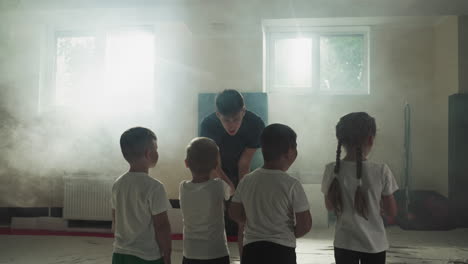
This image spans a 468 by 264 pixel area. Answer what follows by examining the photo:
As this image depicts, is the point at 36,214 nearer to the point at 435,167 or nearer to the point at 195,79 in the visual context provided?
the point at 195,79

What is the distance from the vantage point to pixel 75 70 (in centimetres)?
505

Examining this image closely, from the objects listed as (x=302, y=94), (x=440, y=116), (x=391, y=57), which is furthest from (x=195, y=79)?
(x=440, y=116)

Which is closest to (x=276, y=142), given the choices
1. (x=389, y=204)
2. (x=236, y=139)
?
(x=389, y=204)

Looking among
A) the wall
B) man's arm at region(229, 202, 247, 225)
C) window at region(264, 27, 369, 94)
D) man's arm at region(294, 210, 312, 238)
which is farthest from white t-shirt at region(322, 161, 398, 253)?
window at region(264, 27, 369, 94)

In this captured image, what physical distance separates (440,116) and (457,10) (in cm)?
178

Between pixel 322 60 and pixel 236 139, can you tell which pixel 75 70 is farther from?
pixel 236 139

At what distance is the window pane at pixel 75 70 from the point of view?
497 cm

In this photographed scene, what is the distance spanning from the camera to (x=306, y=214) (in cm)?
→ 155

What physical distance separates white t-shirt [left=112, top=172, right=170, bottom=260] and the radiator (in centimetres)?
309

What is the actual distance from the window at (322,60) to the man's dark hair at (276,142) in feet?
12.5

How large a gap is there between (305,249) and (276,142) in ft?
7.93

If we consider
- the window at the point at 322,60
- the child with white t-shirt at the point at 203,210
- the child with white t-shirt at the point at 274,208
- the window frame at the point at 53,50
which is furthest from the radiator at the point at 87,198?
the child with white t-shirt at the point at 274,208

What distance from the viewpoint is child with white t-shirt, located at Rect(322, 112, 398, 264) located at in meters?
1.59

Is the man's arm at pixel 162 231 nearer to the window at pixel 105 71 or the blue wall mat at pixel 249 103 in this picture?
the blue wall mat at pixel 249 103
